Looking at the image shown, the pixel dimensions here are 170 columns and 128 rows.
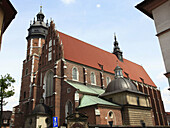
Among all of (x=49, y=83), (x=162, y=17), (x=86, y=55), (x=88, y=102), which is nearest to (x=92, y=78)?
(x=86, y=55)

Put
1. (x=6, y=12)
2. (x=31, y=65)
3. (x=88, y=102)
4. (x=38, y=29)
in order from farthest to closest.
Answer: (x=38, y=29), (x=31, y=65), (x=88, y=102), (x=6, y=12)

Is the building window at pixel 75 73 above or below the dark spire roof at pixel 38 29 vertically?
below

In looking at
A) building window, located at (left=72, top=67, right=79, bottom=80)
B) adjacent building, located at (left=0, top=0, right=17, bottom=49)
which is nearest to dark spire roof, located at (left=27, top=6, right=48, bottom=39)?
building window, located at (left=72, top=67, right=79, bottom=80)

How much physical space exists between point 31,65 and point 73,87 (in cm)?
1464

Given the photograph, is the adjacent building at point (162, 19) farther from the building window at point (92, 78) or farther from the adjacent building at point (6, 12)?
the building window at point (92, 78)

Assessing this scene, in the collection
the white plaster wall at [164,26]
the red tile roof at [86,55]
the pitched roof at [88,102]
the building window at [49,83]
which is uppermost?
the red tile roof at [86,55]

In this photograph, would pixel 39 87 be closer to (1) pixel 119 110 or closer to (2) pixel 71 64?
(2) pixel 71 64

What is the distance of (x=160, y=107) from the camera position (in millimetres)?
41906

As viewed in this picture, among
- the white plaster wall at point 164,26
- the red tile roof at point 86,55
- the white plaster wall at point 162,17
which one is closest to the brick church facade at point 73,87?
the red tile roof at point 86,55

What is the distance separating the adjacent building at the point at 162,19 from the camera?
751 centimetres

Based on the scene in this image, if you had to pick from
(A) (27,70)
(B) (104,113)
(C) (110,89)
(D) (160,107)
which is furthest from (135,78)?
(A) (27,70)

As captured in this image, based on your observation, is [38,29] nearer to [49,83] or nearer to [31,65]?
[31,65]

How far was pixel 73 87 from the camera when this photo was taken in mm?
23938

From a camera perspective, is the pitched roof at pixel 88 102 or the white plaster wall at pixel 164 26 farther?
the pitched roof at pixel 88 102
